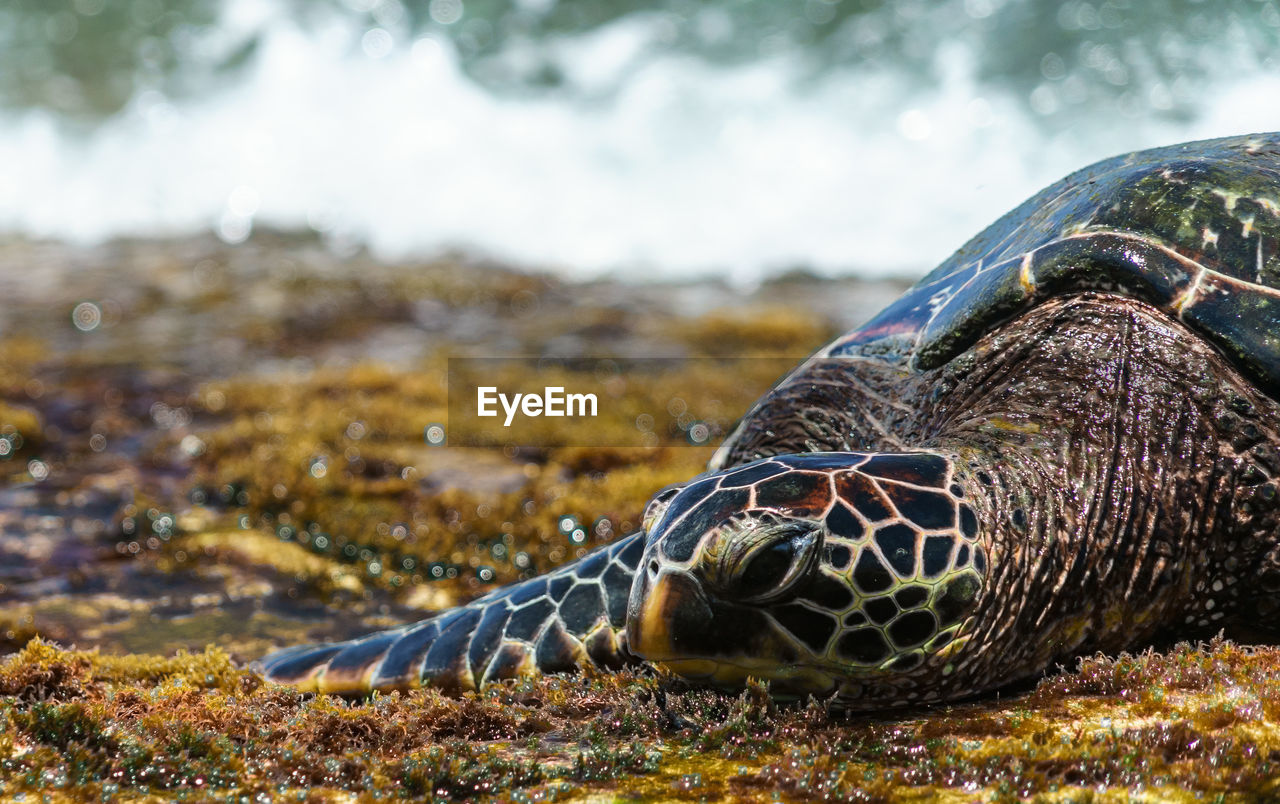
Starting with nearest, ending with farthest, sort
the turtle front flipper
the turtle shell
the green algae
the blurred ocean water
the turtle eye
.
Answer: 1. the green algae
2. the turtle eye
3. the turtle shell
4. the turtle front flipper
5. the blurred ocean water

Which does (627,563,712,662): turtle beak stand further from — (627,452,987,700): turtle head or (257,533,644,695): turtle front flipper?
(257,533,644,695): turtle front flipper

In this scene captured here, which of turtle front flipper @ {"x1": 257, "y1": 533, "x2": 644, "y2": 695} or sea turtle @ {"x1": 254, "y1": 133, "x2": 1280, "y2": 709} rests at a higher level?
sea turtle @ {"x1": 254, "y1": 133, "x2": 1280, "y2": 709}

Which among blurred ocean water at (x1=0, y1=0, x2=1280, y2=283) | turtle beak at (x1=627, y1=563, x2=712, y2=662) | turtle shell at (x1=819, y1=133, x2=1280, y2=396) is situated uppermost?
blurred ocean water at (x1=0, y1=0, x2=1280, y2=283)

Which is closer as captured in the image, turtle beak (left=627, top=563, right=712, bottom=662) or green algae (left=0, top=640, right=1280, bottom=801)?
green algae (left=0, top=640, right=1280, bottom=801)

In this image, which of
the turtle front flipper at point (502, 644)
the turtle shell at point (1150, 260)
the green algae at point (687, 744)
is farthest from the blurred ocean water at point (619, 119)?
the green algae at point (687, 744)

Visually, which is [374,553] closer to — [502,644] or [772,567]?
[502,644]

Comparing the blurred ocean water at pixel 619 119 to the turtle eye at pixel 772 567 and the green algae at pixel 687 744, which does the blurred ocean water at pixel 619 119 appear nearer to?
the green algae at pixel 687 744

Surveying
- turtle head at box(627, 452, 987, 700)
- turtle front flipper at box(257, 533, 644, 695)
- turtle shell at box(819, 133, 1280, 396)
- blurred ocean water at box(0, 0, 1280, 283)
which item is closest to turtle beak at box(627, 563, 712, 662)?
turtle head at box(627, 452, 987, 700)
